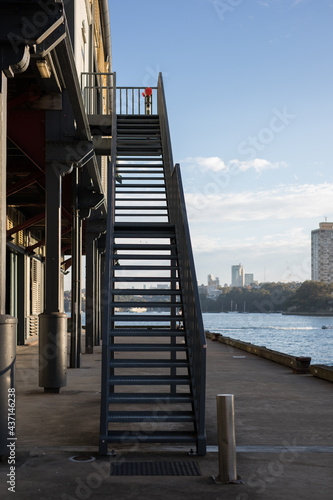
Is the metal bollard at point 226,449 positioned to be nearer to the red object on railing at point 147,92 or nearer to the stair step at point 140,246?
the stair step at point 140,246

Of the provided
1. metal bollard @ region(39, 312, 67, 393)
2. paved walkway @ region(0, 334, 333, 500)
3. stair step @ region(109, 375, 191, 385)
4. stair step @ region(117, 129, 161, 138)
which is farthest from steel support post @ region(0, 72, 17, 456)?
stair step @ region(117, 129, 161, 138)

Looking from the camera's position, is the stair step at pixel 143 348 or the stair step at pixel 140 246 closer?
the stair step at pixel 143 348

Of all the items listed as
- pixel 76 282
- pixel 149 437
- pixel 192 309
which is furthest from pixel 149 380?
pixel 76 282

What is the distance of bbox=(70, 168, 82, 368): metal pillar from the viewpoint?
14.6m

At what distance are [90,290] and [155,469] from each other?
14.6 meters

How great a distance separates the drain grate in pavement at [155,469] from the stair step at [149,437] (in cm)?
47

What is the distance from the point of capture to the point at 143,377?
7645 millimetres

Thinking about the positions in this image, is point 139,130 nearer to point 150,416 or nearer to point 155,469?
point 150,416

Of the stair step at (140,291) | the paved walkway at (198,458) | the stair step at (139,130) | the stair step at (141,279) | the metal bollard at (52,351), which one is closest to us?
the paved walkway at (198,458)

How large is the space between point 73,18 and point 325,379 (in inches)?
379

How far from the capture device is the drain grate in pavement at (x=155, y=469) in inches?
227

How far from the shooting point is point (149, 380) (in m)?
7.55

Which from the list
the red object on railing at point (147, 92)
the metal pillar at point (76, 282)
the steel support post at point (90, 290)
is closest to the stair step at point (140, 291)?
the metal pillar at point (76, 282)

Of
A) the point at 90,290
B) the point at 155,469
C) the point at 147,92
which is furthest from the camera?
the point at 90,290
